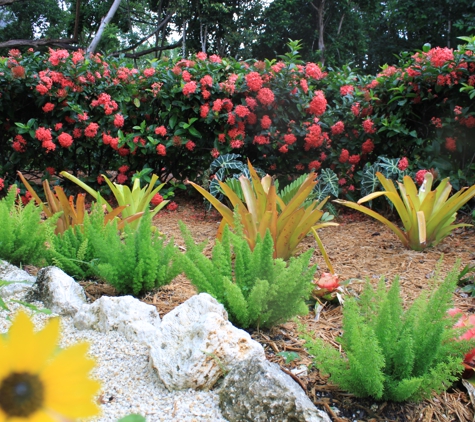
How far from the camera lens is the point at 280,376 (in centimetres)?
116

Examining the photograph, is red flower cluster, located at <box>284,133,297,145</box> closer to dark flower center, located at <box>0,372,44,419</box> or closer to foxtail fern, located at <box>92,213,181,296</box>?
foxtail fern, located at <box>92,213,181,296</box>

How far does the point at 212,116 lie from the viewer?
3.87m

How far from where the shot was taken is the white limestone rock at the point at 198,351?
1246mm

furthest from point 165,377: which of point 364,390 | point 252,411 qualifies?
point 364,390

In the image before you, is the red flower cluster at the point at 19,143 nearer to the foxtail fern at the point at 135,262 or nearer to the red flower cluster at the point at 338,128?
the foxtail fern at the point at 135,262

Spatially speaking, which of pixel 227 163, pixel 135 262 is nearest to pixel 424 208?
pixel 227 163

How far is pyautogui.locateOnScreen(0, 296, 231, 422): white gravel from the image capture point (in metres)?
1.14

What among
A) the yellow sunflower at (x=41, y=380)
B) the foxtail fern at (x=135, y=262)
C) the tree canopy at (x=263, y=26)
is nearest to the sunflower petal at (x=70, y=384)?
the yellow sunflower at (x=41, y=380)

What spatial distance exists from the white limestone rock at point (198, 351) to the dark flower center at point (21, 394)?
102 centimetres

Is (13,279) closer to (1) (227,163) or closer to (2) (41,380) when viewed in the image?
(2) (41,380)

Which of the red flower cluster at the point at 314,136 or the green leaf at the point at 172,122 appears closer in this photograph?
the red flower cluster at the point at 314,136

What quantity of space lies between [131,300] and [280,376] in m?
0.67

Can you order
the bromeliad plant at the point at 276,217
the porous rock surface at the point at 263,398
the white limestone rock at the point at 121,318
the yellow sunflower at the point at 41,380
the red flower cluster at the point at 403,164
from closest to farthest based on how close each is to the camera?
the yellow sunflower at the point at 41,380, the porous rock surface at the point at 263,398, the white limestone rock at the point at 121,318, the bromeliad plant at the point at 276,217, the red flower cluster at the point at 403,164

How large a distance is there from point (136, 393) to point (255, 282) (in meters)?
0.55
